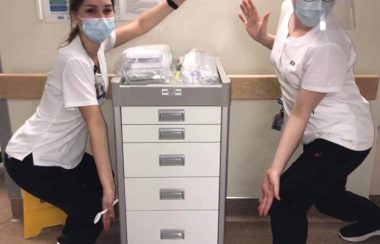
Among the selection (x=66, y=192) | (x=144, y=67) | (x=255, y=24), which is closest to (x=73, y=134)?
(x=66, y=192)

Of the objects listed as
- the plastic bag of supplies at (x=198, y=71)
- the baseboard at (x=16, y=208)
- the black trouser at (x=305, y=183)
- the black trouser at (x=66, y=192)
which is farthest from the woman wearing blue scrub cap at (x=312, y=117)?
the baseboard at (x=16, y=208)

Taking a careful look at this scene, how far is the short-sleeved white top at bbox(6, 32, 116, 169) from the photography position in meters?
1.52

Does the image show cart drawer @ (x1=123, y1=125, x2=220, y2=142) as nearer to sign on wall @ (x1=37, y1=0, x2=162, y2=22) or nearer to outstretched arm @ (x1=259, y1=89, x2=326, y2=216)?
outstretched arm @ (x1=259, y1=89, x2=326, y2=216)

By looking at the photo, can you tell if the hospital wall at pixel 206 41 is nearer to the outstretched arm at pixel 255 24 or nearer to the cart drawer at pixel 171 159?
the outstretched arm at pixel 255 24

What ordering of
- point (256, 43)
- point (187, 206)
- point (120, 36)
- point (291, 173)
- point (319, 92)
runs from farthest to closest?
point (256, 43), point (120, 36), point (187, 206), point (291, 173), point (319, 92)

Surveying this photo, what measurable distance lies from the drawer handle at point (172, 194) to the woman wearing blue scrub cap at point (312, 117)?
1.12 ft

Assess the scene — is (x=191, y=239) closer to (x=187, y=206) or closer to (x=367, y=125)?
(x=187, y=206)

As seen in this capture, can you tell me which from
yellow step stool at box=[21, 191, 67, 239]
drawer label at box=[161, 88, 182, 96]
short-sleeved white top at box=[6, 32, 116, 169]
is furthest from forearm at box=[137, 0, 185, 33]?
yellow step stool at box=[21, 191, 67, 239]

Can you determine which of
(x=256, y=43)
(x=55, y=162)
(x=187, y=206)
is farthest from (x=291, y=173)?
(x=55, y=162)

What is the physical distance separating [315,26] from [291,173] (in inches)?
22.6

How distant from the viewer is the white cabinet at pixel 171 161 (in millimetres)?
1558

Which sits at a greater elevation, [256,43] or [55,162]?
[256,43]

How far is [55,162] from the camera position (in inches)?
66.1

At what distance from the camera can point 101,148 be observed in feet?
5.27
